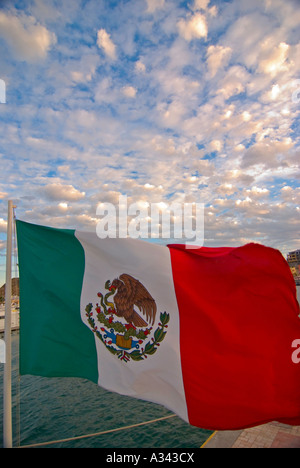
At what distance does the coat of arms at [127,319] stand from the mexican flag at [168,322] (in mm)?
18

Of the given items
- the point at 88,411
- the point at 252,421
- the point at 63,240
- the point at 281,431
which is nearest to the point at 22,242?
the point at 63,240

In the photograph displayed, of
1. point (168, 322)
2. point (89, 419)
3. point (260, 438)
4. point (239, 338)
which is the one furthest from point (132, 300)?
point (89, 419)

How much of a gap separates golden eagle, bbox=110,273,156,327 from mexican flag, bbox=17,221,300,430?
0.7 inches

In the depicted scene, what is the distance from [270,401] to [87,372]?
3.11 m

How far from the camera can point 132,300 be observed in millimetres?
4820

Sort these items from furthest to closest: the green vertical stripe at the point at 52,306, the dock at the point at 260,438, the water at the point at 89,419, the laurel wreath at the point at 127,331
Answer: the water at the point at 89,419
the dock at the point at 260,438
the green vertical stripe at the point at 52,306
the laurel wreath at the point at 127,331

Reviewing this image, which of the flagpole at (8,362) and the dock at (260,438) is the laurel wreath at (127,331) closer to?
the flagpole at (8,362)

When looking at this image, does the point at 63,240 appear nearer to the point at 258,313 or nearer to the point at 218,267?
the point at 218,267

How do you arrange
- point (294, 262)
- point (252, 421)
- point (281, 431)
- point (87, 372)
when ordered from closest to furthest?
1. point (252, 421)
2. point (87, 372)
3. point (281, 431)
4. point (294, 262)

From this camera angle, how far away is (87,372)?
4.98 m

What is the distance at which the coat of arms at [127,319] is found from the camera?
182 inches

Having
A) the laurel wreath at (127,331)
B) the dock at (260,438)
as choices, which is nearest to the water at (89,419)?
the dock at (260,438)

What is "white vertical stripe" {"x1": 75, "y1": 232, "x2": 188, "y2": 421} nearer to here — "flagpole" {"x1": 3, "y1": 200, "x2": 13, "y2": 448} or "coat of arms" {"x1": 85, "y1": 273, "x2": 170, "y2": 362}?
"coat of arms" {"x1": 85, "y1": 273, "x2": 170, "y2": 362}
